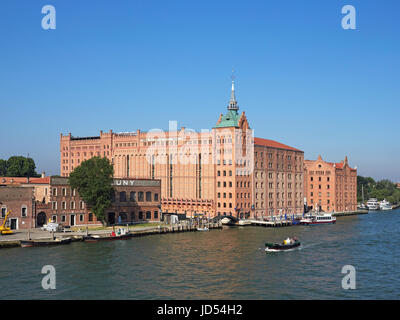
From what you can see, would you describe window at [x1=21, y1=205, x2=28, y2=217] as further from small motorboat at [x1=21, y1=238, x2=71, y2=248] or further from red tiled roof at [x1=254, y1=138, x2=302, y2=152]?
red tiled roof at [x1=254, y1=138, x2=302, y2=152]

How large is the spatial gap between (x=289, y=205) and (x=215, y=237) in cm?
7130

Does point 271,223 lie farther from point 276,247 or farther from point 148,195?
point 276,247

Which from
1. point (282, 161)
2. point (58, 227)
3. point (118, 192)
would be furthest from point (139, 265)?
point (282, 161)

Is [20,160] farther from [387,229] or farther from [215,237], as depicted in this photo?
[387,229]

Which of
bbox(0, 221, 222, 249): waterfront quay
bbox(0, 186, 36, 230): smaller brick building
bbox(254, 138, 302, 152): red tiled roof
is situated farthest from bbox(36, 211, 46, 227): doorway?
bbox(254, 138, 302, 152): red tiled roof

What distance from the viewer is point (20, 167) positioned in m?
183

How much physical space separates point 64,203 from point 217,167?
51.5 m

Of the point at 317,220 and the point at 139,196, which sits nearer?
the point at 139,196

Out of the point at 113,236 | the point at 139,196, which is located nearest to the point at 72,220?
the point at 139,196

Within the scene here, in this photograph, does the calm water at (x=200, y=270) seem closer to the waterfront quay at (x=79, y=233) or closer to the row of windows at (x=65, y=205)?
the waterfront quay at (x=79, y=233)

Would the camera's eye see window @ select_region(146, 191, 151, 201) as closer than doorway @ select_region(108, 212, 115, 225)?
No

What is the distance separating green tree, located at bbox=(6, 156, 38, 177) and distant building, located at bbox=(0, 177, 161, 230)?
228 feet

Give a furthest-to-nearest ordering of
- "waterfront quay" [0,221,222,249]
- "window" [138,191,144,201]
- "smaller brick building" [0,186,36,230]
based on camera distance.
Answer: "window" [138,191,144,201], "smaller brick building" [0,186,36,230], "waterfront quay" [0,221,222,249]

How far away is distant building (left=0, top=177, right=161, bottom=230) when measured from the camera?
89.8 meters
